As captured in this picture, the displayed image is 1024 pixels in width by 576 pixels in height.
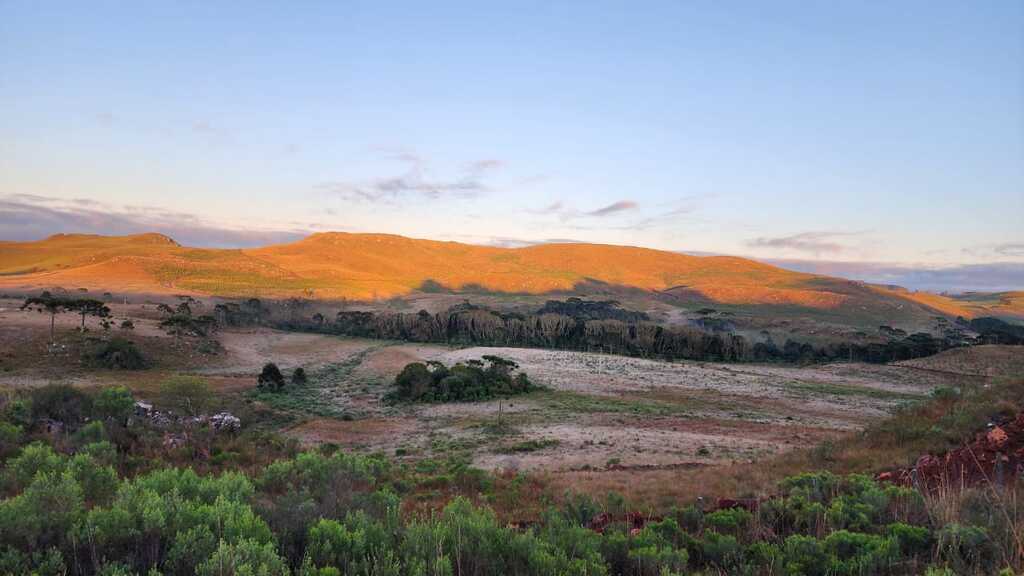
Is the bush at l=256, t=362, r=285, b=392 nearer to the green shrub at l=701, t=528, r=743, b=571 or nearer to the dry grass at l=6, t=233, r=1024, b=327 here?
the green shrub at l=701, t=528, r=743, b=571

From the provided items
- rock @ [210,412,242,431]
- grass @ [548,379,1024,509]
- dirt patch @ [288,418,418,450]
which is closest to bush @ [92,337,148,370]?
dirt patch @ [288,418,418,450]

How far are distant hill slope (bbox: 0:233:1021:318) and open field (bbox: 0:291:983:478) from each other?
1839 inches

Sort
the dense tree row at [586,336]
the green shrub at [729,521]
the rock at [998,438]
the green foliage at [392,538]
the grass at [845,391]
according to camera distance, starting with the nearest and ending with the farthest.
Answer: the green foliage at [392,538]
the green shrub at [729,521]
the rock at [998,438]
the grass at [845,391]
the dense tree row at [586,336]

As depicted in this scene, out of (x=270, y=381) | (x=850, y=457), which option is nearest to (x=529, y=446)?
(x=850, y=457)

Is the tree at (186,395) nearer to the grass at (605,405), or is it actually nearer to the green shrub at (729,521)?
the grass at (605,405)

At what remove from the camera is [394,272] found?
15488cm

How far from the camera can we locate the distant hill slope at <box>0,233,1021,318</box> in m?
96.4

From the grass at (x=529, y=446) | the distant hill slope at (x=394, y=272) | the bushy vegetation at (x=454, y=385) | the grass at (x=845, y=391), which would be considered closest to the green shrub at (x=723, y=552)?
the grass at (x=529, y=446)

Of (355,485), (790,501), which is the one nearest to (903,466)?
(790,501)

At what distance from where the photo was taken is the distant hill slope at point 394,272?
9644 cm

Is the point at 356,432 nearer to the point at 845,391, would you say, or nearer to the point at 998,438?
the point at 998,438

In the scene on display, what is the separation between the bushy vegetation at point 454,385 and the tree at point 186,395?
1188 cm

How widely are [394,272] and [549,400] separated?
422 ft

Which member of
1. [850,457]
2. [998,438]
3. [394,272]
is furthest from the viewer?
[394,272]
